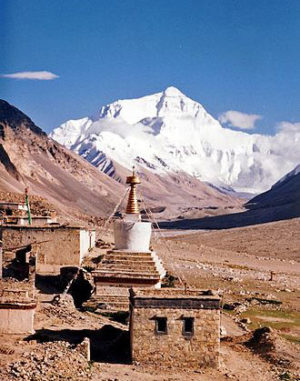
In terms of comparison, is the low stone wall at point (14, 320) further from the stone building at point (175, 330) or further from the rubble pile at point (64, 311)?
the stone building at point (175, 330)

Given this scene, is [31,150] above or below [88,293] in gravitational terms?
above

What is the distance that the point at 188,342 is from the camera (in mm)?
15141

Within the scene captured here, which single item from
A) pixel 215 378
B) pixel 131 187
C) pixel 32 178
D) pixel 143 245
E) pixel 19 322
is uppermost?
pixel 32 178

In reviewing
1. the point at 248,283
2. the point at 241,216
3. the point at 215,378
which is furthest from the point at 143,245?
the point at 241,216

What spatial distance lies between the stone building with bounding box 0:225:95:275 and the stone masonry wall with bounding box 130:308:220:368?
11.7 meters

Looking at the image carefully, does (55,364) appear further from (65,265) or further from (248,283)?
(248,283)

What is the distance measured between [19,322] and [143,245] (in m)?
6.25

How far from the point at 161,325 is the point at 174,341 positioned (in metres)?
0.49

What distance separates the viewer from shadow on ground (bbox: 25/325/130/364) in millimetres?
15312

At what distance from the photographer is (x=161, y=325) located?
15250 mm

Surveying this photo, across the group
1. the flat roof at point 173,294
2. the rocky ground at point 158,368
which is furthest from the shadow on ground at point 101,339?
the flat roof at point 173,294

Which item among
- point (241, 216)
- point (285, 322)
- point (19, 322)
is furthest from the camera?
point (241, 216)

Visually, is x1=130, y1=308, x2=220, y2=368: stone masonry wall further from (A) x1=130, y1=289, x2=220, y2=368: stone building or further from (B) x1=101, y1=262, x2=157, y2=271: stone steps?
(B) x1=101, y1=262, x2=157, y2=271: stone steps

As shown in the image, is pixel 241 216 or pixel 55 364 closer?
pixel 55 364
